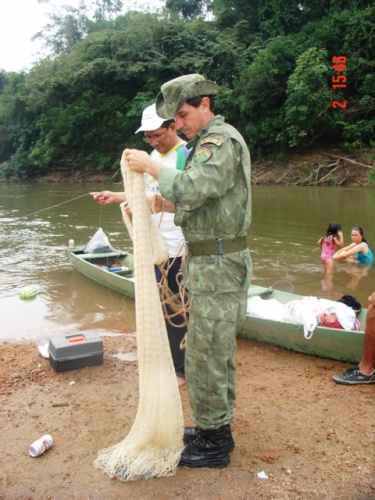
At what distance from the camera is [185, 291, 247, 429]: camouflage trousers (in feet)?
8.25

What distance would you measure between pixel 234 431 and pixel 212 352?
3.04 feet

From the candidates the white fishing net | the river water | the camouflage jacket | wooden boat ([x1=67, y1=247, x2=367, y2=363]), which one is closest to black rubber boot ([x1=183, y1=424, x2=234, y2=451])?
the white fishing net

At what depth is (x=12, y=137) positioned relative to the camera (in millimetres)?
43438

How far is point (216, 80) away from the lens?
102 ft

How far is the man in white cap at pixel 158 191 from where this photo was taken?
11.2ft

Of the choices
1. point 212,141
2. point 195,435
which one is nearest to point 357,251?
point 195,435

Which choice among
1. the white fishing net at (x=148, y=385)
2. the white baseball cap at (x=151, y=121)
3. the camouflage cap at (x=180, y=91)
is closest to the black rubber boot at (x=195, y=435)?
the white fishing net at (x=148, y=385)

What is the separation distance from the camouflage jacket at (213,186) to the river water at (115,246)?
3825mm

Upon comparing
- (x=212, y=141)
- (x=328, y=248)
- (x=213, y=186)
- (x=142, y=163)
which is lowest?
(x=328, y=248)

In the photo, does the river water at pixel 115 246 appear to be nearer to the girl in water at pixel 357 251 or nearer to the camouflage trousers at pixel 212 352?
the girl in water at pixel 357 251

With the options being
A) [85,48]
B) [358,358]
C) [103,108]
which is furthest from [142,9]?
[358,358]
